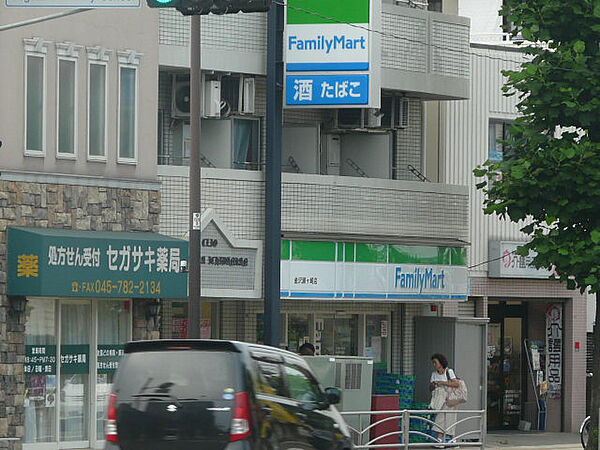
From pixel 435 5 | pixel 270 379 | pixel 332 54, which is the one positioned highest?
pixel 435 5

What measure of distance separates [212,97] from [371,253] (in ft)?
14.8

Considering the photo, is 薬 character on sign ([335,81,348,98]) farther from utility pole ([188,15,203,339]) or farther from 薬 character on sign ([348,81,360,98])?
utility pole ([188,15,203,339])

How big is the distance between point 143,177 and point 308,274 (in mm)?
3805

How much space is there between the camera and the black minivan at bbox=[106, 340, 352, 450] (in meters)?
16.1

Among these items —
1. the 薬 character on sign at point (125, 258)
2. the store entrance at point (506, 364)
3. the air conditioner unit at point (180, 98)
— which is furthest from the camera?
the store entrance at point (506, 364)

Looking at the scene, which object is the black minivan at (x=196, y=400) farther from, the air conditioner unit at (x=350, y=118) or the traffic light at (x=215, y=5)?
the air conditioner unit at (x=350, y=118)

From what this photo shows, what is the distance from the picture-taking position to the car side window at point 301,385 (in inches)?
688

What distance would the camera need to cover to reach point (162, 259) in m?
27.3

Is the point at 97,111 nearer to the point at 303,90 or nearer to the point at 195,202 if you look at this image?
the point at 303,90

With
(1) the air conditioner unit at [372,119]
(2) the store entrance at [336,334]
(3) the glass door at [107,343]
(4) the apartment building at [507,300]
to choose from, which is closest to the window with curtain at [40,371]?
(3) the glass door at [107,343]

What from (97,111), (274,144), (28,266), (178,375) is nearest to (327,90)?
(274,144)

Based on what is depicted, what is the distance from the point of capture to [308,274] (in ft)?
Answer: 98.6

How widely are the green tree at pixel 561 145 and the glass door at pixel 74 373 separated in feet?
23.7

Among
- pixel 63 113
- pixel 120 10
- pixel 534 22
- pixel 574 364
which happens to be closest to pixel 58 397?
pixel 63 113
